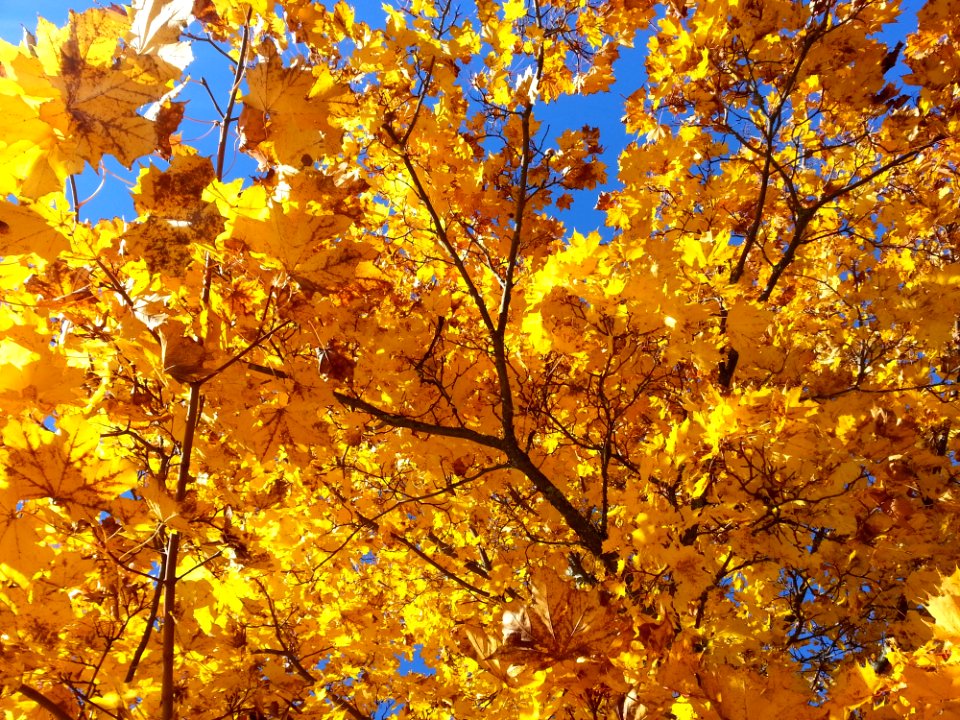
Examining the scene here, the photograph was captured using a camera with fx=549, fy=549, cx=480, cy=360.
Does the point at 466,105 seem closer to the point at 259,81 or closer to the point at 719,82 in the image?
the point at 719,82

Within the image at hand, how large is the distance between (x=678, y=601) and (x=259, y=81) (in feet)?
5.71

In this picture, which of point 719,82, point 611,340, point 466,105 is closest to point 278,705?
point 611,340

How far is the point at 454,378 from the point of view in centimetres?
223

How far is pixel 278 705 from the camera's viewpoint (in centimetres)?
259

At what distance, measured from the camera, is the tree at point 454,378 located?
1.14m

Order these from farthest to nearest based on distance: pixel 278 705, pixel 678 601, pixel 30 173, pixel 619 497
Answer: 1. pixel 278 705
2. pixel 619 497
3. pixel 678 601
4. pixel 30 173

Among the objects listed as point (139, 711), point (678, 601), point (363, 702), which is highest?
point (363, 702)

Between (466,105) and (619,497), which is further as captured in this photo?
(466,105)

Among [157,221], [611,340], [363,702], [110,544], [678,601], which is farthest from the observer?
[363,702]

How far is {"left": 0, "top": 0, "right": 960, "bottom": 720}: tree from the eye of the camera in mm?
1143

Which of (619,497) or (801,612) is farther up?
(619,497)

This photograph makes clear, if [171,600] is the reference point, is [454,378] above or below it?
above

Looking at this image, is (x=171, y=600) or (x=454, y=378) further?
(x=454, y=378)

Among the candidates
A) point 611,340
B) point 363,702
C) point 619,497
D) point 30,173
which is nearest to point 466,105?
point 611,340
